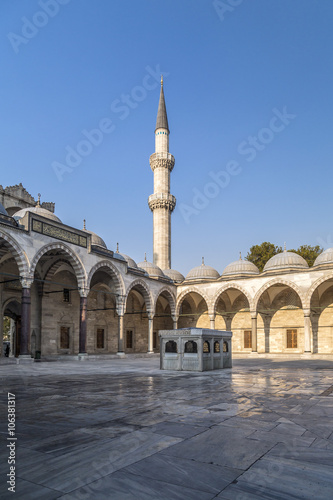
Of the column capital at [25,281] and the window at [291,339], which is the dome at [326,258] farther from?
the column capital at [25,281]

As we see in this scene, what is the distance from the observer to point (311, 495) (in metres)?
2.41

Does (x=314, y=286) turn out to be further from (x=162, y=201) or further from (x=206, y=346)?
(x=162, y=201)

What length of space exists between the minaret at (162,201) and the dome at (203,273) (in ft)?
9.08

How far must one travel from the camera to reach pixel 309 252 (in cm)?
3681

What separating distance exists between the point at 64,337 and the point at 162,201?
14548 millimetres

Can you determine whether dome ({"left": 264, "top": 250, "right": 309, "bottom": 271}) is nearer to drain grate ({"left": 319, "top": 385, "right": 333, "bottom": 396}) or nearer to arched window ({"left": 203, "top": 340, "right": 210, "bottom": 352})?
arched window ({"left": 203, "top": 340, "right": 210, "bottom": 352})

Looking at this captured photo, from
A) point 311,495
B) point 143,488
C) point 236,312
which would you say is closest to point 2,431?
point 143,488

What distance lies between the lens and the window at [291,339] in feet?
93.3

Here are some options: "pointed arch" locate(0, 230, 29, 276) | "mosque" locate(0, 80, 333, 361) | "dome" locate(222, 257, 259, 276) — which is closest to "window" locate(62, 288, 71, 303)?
"mosque" locate(0, 80, 333, 361)

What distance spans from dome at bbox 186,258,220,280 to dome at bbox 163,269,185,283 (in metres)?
0.96

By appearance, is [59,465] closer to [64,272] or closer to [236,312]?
[64,272]

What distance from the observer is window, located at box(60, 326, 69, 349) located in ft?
78.0

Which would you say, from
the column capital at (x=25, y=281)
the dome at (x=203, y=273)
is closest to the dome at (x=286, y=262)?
the dome at (x=203, y=273)

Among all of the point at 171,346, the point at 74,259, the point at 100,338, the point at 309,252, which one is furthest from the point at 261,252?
the point at 171,346
